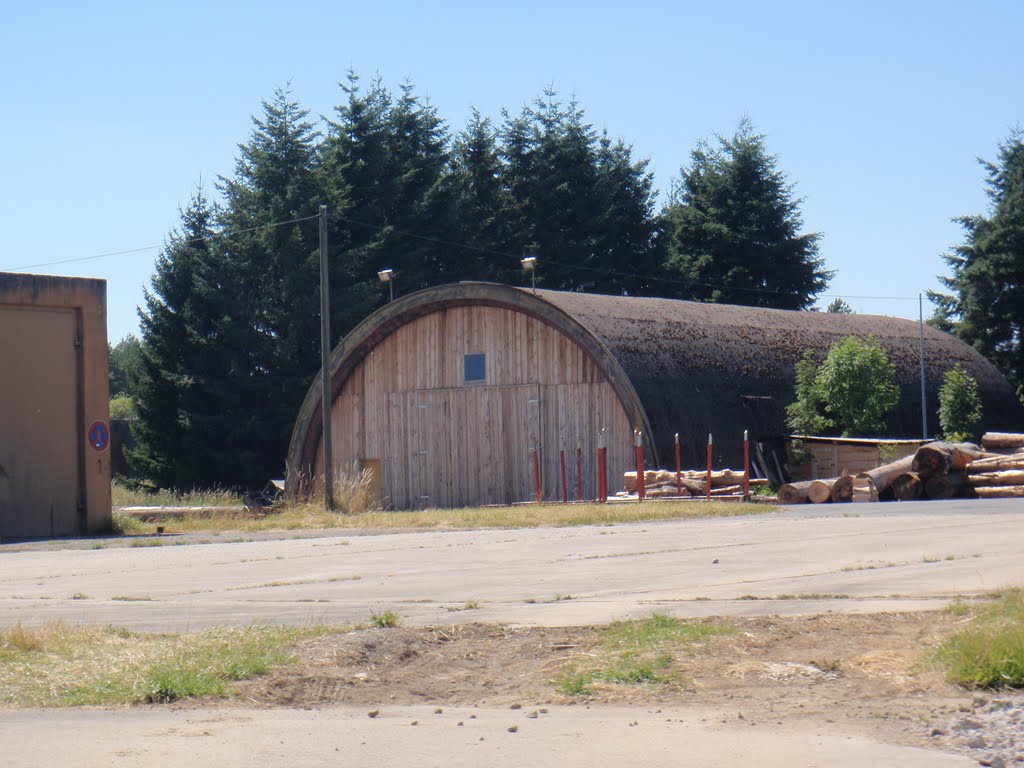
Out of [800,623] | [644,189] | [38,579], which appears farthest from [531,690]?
[644,189]

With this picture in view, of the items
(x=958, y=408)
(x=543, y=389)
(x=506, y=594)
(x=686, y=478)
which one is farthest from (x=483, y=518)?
(x=958, y=408)

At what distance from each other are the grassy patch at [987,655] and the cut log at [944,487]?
853 inches

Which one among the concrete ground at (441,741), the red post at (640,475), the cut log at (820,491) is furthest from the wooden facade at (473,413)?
the concrete ground at (441,741)

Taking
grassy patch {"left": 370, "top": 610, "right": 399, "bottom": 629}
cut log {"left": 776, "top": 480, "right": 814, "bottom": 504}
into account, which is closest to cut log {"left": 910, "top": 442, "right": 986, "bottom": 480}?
cut log {"left": 776, "top": 480, "right": 814, "bottom": 504}

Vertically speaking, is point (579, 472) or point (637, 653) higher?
point (579, 472)

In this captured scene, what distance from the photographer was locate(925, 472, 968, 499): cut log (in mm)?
27703

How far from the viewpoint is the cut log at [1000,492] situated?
2744 centimetres

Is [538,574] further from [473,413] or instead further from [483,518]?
[473,413]

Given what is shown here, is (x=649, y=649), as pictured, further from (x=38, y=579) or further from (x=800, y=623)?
(x=38, y=579)

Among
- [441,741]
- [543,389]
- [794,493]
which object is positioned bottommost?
[794,493]

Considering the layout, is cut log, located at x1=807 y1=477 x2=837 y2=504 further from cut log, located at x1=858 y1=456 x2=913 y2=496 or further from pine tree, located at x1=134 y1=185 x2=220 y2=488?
pine tree, located at x1=134 y1=185 x2=220 y2=488

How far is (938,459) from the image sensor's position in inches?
1080

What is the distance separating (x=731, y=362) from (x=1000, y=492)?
30.9 feet

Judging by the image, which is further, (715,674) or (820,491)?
(820,491)
